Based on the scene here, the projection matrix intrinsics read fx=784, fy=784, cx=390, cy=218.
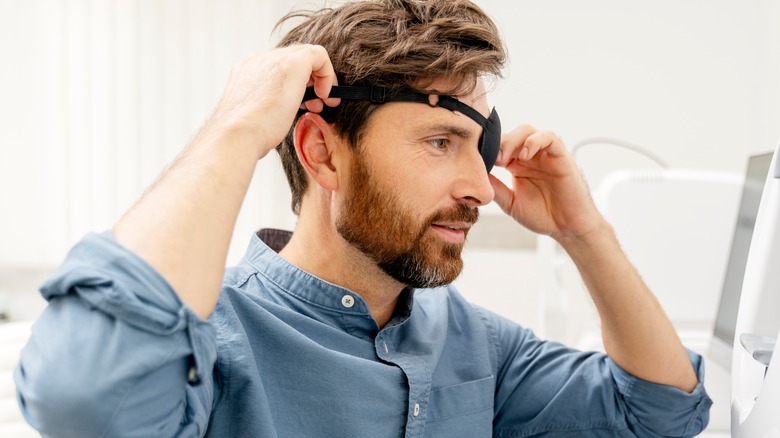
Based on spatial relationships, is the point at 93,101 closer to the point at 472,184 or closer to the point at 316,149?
the point at 316,149

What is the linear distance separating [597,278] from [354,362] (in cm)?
45

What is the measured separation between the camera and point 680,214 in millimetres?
1840

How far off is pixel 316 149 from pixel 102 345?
0.56 meters

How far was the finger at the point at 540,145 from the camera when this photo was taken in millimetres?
1264

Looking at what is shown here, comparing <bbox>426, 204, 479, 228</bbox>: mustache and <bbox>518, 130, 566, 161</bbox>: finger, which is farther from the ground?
<bbox>518, 130, 566, 161</bbox>: finger

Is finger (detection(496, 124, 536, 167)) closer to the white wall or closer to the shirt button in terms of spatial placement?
the shirt button

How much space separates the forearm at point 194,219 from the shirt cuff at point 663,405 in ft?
2.52

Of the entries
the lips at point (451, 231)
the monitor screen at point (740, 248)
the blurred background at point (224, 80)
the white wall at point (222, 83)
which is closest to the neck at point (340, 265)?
the lips at point (451, 231)

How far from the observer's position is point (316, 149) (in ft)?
3.94

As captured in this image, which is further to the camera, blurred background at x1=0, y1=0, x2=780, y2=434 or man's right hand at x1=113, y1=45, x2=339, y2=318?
blurred background at x1=0, y1=0, x2=780, y2=434

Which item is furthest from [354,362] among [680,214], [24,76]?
[24,76]

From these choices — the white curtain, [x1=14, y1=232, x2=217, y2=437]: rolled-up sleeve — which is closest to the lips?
[x1=14, y1=232, x2=217, y2=437]: rolled-up sleeve

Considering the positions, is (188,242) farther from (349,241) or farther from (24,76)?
(24,76)

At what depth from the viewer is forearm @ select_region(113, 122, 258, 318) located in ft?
2.50
